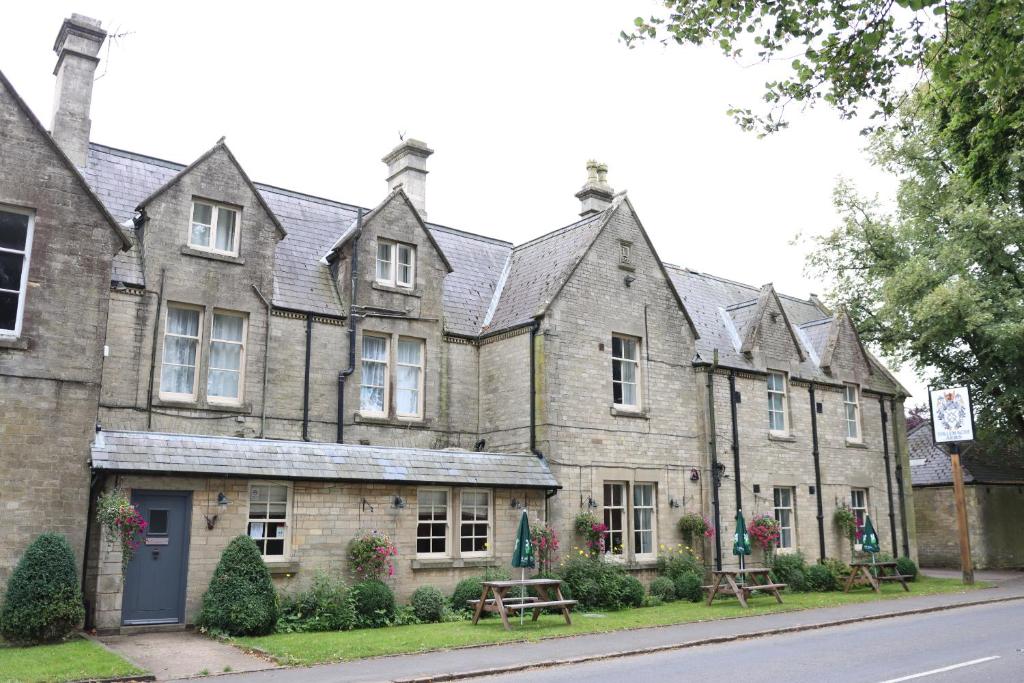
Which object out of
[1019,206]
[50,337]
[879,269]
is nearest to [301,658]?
[50,337]

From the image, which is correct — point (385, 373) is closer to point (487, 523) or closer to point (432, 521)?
point (432, 521)

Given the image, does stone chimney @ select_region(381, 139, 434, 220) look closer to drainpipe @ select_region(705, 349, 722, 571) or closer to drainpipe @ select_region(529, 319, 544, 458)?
drainpipe @ select_region(529, 319, 544, 458)

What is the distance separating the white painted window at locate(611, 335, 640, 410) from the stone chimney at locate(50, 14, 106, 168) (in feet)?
45.4

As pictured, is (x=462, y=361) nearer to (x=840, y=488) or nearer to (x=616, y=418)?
(x=616, y=418)

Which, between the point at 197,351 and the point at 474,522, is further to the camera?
the point at 474,522

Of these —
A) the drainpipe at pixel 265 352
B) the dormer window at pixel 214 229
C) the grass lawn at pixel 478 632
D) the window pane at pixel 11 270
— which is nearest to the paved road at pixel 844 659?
the grass lawn at pixel 478 632

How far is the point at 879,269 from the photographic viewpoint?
33312 mm

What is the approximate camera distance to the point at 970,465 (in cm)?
3406

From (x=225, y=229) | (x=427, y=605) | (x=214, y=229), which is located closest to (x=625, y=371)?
(x=427, y=605)

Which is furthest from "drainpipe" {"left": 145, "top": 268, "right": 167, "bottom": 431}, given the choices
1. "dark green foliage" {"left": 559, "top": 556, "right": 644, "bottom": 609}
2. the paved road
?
the paved road

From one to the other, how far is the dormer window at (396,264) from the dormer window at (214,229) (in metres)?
3.68

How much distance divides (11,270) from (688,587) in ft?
54.4

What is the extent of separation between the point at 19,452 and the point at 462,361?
433 inches

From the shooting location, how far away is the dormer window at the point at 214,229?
1908cm
